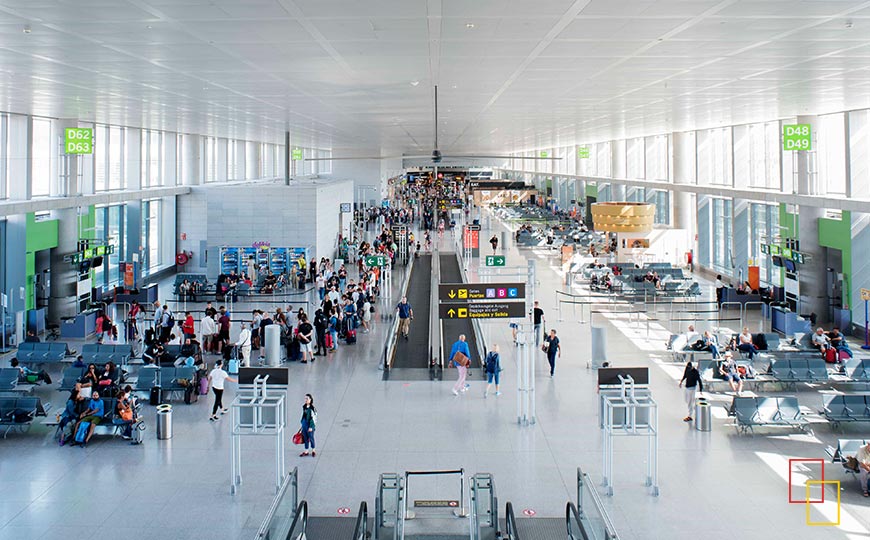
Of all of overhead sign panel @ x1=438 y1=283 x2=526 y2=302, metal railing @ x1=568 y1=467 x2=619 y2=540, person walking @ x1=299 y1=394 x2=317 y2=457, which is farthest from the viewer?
overhead sign panel @ x1=438 y1=283 x2=526 y2=302

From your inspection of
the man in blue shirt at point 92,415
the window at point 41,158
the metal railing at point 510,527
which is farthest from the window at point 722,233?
the metal railing at point 510,527

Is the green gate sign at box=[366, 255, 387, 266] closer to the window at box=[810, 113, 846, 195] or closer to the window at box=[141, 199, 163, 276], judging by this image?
the window at box=[141, 199, 163, 276]

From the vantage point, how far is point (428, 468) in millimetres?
11875

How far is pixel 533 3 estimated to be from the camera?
8805 mm

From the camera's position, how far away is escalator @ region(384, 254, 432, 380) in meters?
18.2

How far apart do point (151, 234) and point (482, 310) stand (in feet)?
73.5

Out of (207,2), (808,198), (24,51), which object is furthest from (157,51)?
(808,198)

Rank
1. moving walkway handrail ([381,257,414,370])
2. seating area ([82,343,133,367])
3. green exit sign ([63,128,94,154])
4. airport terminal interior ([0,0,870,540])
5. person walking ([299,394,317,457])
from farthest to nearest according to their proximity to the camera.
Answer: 1. green exit sign ([63,128,94,154])
2. moving walkway handrail ([381,257,414,370])
3. seating area ([82,343,133,367])
4. person walking ([299,394,317,457])
5. airport terminal interior ([0,0,870,540])

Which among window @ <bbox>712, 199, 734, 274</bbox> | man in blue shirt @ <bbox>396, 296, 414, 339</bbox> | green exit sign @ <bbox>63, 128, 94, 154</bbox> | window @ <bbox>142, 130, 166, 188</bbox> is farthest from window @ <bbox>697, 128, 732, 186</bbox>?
green exit sign @ <bbox>63, 128, 94, 154</bbox>

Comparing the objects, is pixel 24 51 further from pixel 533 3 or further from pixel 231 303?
pixel 231 303

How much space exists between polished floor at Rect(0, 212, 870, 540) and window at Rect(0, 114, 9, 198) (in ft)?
26.9

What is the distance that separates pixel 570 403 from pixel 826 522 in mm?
6251

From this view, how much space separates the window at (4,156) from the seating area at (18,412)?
975cm

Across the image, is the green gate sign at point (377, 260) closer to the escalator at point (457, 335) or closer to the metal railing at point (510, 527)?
the escalator at point (457, 335)
